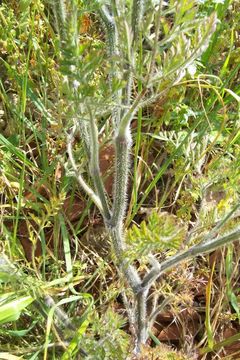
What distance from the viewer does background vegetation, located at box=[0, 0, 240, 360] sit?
149 centimetres

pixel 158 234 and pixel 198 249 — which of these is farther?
pixel 198 249

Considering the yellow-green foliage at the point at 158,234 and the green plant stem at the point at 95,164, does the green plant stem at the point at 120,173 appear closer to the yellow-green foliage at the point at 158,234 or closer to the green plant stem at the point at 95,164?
the green plant stem at the point at 95,164

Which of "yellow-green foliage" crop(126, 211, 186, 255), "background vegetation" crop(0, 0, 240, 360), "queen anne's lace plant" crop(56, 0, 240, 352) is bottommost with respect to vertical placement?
"background vegetation" crop(0, 0, 240, 360)

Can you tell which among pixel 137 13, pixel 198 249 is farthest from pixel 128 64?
pixel 198 249

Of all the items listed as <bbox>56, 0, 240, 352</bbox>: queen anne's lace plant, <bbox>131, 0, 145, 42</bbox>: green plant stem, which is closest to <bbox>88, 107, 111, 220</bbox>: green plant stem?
<bbox>56, 0, 240, 352</bbox>: queen anne's lace plant

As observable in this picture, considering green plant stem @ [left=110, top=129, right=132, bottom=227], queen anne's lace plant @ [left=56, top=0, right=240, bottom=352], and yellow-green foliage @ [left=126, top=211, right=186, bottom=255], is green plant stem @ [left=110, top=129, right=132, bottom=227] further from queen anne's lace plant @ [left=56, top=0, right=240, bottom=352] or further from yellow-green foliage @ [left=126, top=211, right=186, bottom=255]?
yellow-green foliage @ [left=126, top=211, right=186, bottom=255]

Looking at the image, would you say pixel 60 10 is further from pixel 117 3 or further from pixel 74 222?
pixel 74 222

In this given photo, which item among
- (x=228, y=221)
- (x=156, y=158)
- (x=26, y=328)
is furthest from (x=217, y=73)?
(x=26, y=328)

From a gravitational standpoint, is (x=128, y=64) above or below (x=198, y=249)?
above

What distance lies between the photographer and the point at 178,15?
81 centimetres

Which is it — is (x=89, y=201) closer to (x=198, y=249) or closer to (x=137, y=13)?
(x=198, y=249)

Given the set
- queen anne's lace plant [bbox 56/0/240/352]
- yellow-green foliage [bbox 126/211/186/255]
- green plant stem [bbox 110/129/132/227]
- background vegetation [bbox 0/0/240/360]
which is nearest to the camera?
queen anne's lace plant [bbox 56/0/240/352]

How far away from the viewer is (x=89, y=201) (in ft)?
5.70

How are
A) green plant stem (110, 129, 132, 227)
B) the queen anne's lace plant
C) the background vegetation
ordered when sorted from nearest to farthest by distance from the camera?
the queen anne's lace plant, green plant stem (110, 129, 132, 227), the background vegetation
